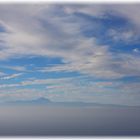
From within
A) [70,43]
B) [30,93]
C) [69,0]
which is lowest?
[30,93]

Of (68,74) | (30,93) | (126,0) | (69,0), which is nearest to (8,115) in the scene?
(30,93)

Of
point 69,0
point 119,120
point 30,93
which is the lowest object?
point 119,120

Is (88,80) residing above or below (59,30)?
below

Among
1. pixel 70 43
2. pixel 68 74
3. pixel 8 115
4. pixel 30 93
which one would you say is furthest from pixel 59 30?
pixel 8 115

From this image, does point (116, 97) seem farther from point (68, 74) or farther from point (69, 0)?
point (69, 0)

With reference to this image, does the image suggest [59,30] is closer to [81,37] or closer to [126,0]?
[81,37]

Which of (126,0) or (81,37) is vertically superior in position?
(126,0)
